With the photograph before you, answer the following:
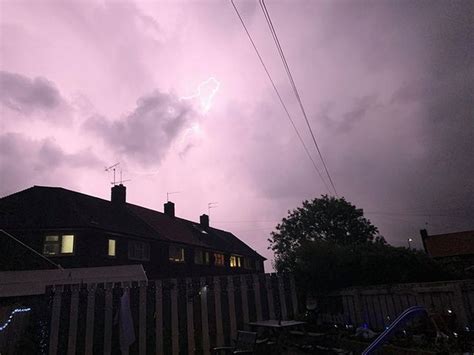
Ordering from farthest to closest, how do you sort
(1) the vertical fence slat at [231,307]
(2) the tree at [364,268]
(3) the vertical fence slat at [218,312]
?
(2) the tree at [364,268]
(1) the vertical fence slat at [231,307]
(3) the vertical fence slat at [218,312]

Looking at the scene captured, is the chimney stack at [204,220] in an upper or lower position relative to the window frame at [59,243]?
upper

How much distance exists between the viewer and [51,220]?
2017cm

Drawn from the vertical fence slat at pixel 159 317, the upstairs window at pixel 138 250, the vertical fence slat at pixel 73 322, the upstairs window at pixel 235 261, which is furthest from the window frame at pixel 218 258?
the vertical fence slat at pixel 73 322

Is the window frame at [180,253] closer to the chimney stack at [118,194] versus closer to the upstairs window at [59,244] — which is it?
the chimney stack at [118,194]

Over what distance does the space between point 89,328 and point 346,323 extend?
22.9ft

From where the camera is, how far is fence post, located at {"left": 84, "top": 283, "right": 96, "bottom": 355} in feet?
23.3

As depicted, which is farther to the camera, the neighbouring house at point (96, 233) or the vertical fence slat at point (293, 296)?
the neighbouring house at point (96, 233)

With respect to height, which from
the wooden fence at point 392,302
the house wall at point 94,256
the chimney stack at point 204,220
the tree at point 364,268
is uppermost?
the chimney stack at point 204,220

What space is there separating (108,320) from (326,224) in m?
30.5

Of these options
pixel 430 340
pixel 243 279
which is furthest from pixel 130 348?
pixel 430 340

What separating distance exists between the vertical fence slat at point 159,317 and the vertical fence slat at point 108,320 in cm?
104

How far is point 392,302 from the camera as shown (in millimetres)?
8625

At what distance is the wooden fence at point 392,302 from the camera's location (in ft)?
24.2

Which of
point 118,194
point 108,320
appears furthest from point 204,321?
point 118,194
